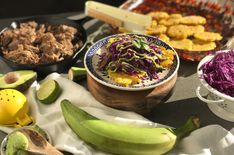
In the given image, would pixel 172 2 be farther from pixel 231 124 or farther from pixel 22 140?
pixel 22 140

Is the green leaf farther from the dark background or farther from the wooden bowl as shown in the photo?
the dark background

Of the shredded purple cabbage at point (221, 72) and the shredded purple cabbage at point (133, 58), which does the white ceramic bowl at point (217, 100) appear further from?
the shredded purple cabbage at point (133, 58)

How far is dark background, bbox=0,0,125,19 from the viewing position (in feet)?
6.70

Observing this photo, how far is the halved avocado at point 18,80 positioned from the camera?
1.17 metres

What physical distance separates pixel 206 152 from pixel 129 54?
0.34 meters

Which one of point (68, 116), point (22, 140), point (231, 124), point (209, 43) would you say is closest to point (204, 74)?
point (231, 124)

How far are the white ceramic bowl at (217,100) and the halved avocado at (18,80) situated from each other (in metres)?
0.51

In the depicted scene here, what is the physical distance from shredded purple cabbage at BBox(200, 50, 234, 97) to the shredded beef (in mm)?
450

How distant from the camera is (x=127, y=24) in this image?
1412 millimetres

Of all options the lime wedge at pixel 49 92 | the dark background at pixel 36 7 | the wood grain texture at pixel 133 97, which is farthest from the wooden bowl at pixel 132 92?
the dark background at pixel 36 7

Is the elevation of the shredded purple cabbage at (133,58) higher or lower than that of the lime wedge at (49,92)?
higher

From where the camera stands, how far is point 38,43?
4.36ft

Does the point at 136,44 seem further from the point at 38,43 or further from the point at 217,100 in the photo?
the point at 38,43

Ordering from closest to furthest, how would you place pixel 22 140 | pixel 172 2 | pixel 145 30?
1. pixel 22 140
2. pixel 145 30
3. pixel 172 2
